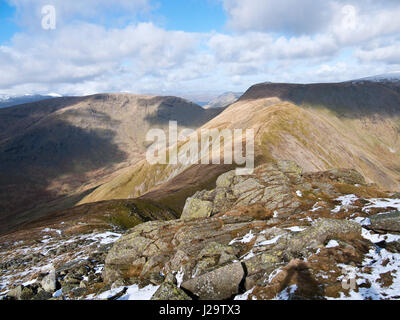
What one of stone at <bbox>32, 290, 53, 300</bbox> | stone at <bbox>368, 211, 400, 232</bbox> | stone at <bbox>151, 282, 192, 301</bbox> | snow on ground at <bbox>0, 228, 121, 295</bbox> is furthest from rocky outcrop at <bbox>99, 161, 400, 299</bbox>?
snow on ground at <bbox>0, 228, 121, 295</bbox>

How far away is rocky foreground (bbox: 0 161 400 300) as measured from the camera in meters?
16.0

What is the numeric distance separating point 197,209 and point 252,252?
1466 cm

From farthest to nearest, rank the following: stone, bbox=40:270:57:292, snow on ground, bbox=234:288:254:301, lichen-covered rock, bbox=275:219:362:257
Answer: stone, bbox=40:270:57:292, lichen-covered rock, bbox=275:219:362:257, snow on ground, bbox=234:288:254:301

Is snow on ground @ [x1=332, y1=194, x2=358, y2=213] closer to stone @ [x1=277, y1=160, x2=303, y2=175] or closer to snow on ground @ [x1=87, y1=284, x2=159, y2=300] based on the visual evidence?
stone @ [x1=277, y1=160, x2=303, y2=175]

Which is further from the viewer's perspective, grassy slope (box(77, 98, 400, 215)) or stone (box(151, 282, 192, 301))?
grassy slope (box(77, 98, 400, 215))

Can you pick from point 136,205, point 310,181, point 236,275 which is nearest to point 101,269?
point 236,275

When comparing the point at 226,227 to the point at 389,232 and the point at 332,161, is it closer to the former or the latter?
the point at 389,232

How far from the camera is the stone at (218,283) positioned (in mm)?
16812

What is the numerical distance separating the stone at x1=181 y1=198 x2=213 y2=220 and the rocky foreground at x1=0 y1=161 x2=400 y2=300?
0.15 m

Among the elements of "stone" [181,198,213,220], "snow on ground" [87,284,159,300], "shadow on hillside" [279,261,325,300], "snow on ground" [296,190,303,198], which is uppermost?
"snow on ground" [296,190,303,198]

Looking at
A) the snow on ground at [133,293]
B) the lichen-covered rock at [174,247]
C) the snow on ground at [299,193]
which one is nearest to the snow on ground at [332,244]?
the lichen-covered rock at [174,247]

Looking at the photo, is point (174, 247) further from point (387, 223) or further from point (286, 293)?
point (387, 223)
